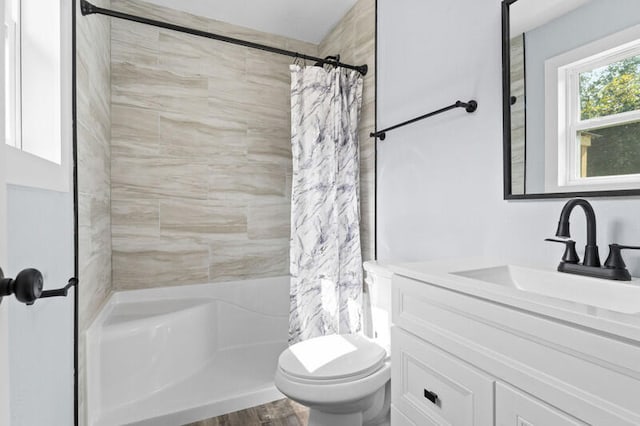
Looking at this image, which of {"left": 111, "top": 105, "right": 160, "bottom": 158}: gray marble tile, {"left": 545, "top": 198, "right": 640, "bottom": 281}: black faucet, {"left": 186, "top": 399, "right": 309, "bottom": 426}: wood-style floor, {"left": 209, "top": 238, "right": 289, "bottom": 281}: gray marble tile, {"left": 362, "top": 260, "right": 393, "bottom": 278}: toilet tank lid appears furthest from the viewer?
{"left": 209, "top": 238, "right": 289, "bottom": 281}: gray marble tile

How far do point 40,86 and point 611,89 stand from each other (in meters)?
1.69

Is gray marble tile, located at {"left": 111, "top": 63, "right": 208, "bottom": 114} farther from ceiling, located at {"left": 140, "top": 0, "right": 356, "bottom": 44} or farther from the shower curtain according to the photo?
the shower curtain

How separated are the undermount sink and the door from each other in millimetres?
1110

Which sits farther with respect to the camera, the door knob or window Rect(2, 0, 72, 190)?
window Rect(2, 0, 72, 190)

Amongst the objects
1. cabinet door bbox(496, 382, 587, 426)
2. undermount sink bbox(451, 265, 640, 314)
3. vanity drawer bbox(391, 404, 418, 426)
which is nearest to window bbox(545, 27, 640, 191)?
undermount sink bbox(451, 265, 640, 314)

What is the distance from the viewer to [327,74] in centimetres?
201

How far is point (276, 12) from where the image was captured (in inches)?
89.4

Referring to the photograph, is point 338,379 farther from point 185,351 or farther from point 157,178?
point 157,178

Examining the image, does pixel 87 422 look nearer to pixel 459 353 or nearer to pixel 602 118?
pixel 459 353

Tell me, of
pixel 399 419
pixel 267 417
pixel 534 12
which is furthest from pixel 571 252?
pixel 267 417

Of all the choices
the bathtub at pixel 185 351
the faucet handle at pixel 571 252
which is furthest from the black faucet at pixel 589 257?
the bathtub at pixel 185 351

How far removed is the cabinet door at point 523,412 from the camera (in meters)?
Answer: 0.65

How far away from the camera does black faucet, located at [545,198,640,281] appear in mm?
852

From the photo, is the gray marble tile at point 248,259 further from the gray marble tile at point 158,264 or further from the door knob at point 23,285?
the door knob at point 23,285
